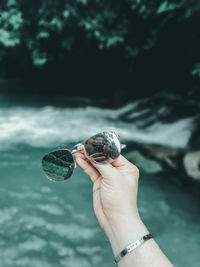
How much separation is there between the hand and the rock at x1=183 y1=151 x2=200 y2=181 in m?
3.73

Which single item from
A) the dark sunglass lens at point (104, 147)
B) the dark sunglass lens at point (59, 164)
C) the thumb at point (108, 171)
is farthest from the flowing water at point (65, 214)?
the thumb at point (108, 171)

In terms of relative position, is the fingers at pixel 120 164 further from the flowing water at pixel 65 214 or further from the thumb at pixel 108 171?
the flowing water at pixel 65 214

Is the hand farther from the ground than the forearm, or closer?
farther from the ground

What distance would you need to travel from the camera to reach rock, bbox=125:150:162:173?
17.8 ft

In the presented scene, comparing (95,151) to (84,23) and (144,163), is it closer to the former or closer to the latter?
(144,163)

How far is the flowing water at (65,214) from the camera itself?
11.3ft

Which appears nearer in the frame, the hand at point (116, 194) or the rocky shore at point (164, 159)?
the hand at point (116, 194)

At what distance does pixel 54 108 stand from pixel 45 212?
621cm

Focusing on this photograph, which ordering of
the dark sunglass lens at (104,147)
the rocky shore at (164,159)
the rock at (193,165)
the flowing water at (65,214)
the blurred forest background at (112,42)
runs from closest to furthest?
the dark sunglass lens at (104,147), the flowing water at (65,214), the rock at (193,165), the rocky shore at (164,159), the blurred forest background at (112,42)

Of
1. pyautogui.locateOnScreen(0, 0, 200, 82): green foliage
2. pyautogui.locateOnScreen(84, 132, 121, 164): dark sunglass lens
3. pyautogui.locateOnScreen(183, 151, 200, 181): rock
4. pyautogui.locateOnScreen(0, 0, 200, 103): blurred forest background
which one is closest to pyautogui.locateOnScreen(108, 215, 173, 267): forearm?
pyautogui.locateOnScreen(84, 132, 121, 164): dark sunglass lens

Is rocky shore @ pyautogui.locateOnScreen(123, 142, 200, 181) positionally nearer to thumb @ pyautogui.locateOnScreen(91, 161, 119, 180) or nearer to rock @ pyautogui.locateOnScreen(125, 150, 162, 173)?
rock @ pyautogui.locateOnScreen(125, 150, 162, 173)

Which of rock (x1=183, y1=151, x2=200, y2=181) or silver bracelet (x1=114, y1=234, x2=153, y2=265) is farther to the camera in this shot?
rock (x1=183, y1=151, x2=200, y2=181)

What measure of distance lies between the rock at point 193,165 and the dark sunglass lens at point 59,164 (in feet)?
12.6

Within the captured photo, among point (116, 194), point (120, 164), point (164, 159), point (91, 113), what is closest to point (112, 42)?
point (91, 113)
